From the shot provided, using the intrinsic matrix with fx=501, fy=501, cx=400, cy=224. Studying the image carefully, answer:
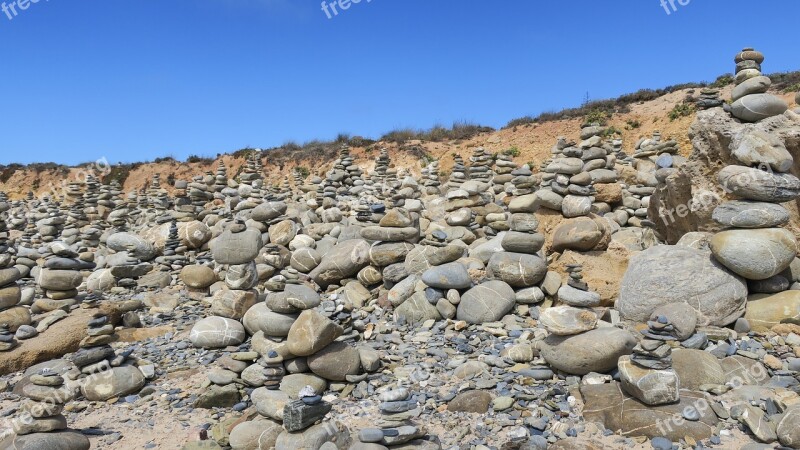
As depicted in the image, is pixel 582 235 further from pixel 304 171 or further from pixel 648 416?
pixel 304 171

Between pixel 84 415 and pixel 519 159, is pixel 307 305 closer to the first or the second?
pixel 84 415

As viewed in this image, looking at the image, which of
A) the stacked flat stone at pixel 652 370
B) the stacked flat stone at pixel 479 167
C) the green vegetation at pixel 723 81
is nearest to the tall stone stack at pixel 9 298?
the stacked flat stone at pixel 652 370

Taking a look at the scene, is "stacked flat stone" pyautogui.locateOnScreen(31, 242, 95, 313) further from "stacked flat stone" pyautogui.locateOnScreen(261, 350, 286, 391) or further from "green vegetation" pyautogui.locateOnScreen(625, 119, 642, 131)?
"green vegetation" pyautogui.locateOnScreen(625, 119, 642, 131)

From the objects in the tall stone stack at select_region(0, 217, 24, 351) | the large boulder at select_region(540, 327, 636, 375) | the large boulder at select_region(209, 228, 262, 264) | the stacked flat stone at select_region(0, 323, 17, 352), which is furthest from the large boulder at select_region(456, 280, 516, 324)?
the tall stone stack at select_region(0, 217, 24, 351)

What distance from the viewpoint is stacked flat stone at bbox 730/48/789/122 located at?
9.02 metres

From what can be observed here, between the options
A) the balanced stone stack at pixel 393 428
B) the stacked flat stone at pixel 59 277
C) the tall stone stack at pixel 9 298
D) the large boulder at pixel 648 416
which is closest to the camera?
the balanced stone stack at pixel 393 428

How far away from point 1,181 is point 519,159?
154ft

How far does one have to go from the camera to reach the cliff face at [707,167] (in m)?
8.99

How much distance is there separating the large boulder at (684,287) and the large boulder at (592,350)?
5.03ft

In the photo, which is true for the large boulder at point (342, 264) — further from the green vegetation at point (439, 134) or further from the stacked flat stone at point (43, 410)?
the green vegetation at point (439, 134)

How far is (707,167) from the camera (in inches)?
390

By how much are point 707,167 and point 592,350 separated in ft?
18.0

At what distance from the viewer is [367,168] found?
34.9 meters

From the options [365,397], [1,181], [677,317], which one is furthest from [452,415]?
[1,181]
